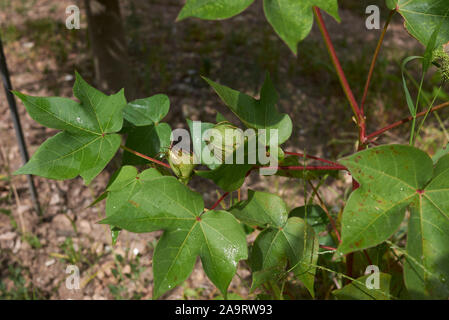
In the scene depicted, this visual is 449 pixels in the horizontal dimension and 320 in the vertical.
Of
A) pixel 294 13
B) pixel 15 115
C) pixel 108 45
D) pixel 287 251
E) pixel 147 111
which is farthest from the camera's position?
pixel 108 45

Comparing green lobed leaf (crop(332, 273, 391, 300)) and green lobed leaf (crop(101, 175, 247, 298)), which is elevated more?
green lobed leaf (crop(101, 175, 247, 298))

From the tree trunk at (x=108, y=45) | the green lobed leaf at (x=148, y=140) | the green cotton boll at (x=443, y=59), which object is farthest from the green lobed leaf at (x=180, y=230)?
the tree trunk at (x=108, y=45)

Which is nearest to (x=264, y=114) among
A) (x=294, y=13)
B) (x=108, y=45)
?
(x=294, y=13)

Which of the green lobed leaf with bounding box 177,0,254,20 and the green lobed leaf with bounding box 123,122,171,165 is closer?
the green lobed leaf with bounding box 177,0,254,20

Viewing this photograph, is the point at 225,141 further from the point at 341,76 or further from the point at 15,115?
the point at 15,115

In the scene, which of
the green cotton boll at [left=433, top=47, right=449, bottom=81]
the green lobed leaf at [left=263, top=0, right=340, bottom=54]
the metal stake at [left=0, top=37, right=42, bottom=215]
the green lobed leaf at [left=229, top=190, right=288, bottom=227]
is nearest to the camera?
the green lobed leaf at [left=263, top=0, right=340, bottom=54]

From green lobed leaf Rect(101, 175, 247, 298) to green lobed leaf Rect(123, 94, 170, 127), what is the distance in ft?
0.73

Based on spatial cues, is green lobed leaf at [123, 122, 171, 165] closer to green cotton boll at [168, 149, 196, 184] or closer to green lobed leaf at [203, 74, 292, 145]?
green cotton boll at [168, 149, 196, 184]

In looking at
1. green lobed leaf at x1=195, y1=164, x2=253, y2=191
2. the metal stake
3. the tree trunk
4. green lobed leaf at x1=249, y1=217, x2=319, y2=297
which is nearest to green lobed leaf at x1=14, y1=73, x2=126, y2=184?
green lobed leaf at x1=195, y1=164, x2=253, y2=191

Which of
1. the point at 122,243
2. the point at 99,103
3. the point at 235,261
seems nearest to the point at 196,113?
the point at 122,243

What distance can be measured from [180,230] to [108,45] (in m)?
1.74

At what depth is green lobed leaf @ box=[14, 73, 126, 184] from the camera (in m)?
0.80

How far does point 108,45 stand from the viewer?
2227 millimetres
